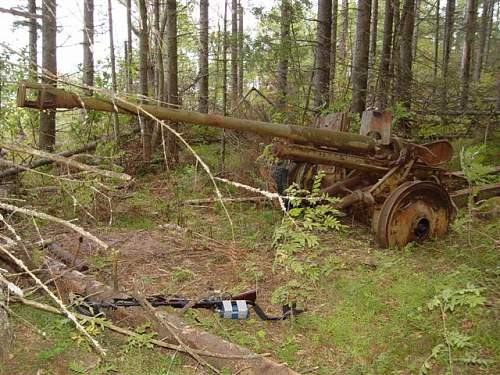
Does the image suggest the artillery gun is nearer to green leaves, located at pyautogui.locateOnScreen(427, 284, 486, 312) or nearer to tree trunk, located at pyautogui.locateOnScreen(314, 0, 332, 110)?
green leaves, located at pyautogui.locateOnScreen(427, 284, 486, 312)

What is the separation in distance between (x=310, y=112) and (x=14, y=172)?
19.5 ft

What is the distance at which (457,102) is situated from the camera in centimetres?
1080

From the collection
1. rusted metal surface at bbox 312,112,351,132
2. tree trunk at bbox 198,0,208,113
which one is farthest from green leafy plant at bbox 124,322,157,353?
tree trunk at bbox 198,0,208,113

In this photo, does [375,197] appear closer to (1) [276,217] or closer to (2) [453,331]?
(1) [276,217]

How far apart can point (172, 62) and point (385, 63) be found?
4.76 m

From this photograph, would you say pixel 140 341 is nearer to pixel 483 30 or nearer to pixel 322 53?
pixel 322 53

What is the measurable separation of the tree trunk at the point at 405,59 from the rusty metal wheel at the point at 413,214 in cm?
457

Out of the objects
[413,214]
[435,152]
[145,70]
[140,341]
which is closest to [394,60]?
[435,152]

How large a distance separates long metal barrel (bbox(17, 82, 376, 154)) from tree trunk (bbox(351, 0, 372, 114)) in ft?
12.3

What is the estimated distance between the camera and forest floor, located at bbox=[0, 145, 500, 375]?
345cm

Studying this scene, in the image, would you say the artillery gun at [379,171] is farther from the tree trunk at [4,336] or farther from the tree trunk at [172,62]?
the tree trunk at [172,62]

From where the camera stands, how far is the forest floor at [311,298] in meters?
3.45

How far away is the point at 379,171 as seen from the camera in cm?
605

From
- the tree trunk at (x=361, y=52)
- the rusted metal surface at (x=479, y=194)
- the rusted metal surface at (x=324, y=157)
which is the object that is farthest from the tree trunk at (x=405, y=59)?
the rusted metal surface at (x=324, y=157)
